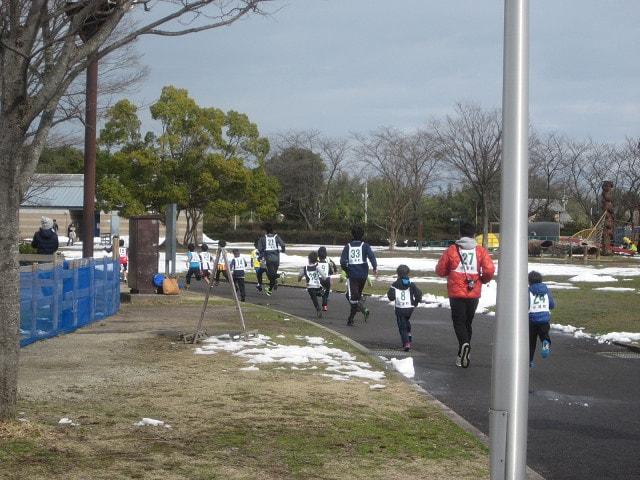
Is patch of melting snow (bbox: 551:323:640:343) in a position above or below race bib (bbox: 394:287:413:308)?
below

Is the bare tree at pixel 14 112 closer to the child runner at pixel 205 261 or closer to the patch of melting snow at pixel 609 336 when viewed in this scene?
the patch of melting snow at pixel 609 336

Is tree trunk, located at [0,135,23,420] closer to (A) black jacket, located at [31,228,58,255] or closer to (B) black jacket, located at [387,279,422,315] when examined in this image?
(B) black jacket, located at [387,279,422,315]

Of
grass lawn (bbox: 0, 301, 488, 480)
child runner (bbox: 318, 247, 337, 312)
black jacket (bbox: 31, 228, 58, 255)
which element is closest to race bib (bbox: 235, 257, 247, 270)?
child runner (bbox: 318, 247, 337, 312)

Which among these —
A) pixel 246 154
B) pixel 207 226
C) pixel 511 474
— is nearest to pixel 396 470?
pixel 511 474

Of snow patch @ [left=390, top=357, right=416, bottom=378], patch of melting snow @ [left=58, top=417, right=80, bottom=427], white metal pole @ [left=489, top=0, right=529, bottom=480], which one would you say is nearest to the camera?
white metal pole @ [left=489, top=0, right=529, bottom=480]

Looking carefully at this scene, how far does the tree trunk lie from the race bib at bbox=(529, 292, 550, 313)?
615 centimetres

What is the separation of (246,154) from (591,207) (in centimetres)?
3213

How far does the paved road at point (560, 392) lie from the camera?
6.92 m

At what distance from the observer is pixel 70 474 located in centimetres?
→ 581

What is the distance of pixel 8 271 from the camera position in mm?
7059

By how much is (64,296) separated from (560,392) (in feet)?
24.9

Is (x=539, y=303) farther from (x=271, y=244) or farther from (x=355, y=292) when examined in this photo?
(x=271, y=244)

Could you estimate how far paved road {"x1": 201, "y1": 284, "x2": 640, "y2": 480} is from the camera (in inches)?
272

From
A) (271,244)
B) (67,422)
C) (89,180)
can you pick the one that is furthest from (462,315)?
(271,244)
